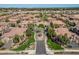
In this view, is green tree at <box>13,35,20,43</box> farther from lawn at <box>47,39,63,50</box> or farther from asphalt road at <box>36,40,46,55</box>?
lawn at <box>47,39,63,50</box>

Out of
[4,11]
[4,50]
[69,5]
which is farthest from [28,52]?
[69,5]

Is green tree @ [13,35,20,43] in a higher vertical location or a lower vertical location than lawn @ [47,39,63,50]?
higher

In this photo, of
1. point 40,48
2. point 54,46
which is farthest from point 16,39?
point 54,46

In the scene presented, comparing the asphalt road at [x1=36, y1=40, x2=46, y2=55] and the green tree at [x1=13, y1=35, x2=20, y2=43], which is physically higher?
the green tree at [x1=13, y1=35, x2=20, y2=43]

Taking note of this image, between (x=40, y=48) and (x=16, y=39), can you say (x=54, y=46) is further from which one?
(x=16, y=39)

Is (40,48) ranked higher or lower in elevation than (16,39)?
lower

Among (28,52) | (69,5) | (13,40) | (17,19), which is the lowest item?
(28,52)

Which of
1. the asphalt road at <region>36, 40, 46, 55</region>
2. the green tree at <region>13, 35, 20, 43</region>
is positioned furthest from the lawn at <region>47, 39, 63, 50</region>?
the green tree at <region>13, 35, 20, 43</region>
